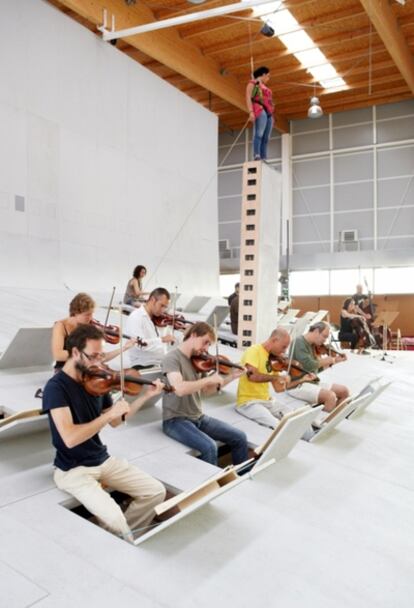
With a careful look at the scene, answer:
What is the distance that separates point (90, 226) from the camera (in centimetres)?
1036

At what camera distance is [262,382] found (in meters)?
4.67

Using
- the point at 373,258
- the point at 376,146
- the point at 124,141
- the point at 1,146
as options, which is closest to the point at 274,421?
the point at 1,146

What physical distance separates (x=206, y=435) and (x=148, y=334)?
1.54 meters

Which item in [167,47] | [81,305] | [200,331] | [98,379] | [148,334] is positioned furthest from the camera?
[167,47]

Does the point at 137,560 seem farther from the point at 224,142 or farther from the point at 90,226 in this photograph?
the point at 224,142

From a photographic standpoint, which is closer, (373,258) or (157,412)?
(157,412)

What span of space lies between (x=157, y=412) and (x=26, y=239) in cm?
580

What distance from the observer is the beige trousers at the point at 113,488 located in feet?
8.45

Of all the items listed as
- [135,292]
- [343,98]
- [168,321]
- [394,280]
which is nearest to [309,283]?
[394,280]

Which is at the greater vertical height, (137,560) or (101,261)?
(101,261)

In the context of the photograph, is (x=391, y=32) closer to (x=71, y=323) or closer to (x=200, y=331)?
(x=200, y=331)

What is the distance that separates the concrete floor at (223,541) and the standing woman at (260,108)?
16.1 feet

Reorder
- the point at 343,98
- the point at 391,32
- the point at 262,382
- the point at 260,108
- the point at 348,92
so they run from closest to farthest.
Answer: the point at 262,382 < the point at 260,108 < the point at 391,32 < the point at 348,92 < the point at 343,98

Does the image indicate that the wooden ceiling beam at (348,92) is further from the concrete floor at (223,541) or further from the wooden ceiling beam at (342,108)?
the concrete floor at (223,541)
